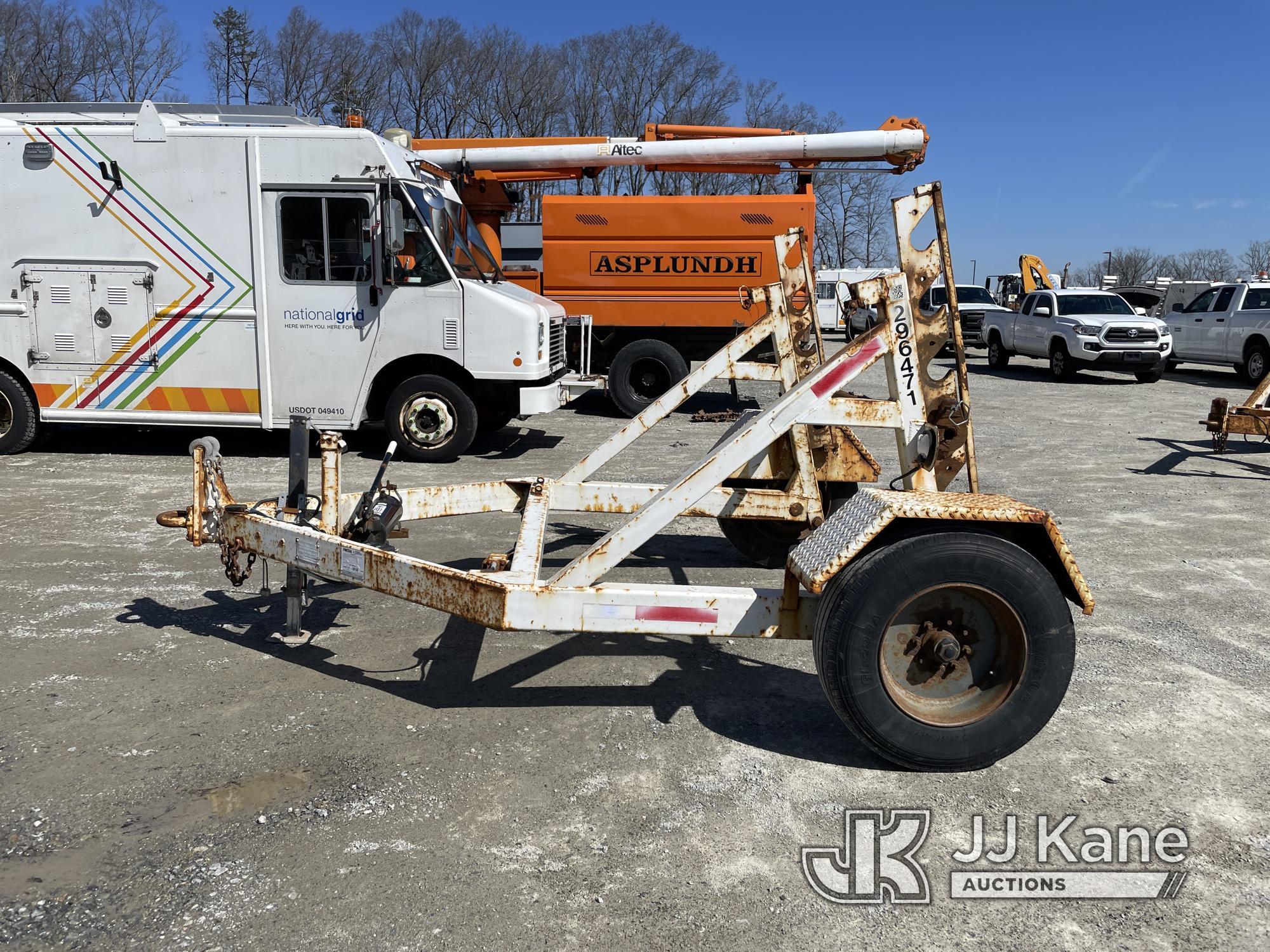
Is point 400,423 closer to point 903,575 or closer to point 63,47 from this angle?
point 903,575

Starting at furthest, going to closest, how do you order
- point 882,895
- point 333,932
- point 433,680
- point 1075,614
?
point 1075,614 < point 433,680 < point 882,895 < point 333,932

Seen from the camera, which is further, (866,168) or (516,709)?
(866,168)

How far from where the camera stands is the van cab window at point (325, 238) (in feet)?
29.9

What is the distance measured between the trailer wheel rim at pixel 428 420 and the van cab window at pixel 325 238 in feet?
4.23

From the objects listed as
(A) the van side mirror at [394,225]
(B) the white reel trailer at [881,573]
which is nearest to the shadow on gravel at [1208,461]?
(B) the white reel trailer at [881,573]

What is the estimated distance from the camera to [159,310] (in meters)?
9.25

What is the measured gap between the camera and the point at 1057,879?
2939 mm

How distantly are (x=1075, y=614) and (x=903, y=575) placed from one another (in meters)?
2.44

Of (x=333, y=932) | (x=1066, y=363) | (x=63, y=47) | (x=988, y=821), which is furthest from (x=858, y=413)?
(x=63, y=47)

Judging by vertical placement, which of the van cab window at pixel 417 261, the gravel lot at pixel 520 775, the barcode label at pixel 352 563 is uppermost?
the van cab window at pixel 417 261

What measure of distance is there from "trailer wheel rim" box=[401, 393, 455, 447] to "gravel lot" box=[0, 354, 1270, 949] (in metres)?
3.56

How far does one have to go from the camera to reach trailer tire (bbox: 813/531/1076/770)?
3.32 metres

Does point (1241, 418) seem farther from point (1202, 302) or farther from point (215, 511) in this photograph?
point (1202, 302)

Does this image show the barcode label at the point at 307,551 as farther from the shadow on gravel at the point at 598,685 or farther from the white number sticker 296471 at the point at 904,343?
the white number sticker 296471 at the point at 904,343
